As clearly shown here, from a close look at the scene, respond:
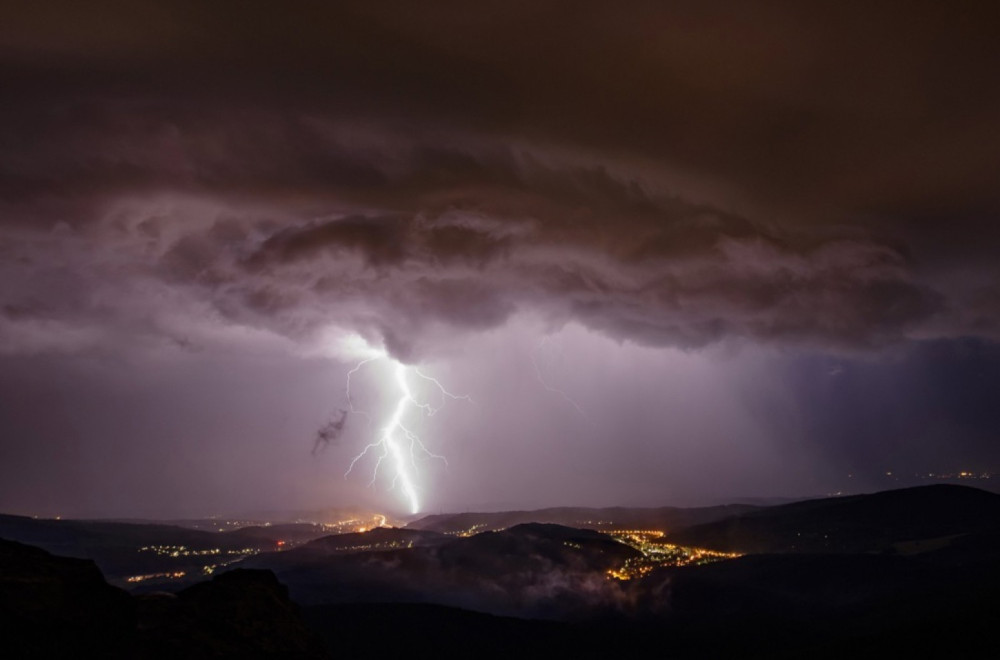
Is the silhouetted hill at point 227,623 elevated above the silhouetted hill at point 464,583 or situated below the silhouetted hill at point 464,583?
above

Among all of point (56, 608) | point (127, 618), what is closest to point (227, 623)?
point (127, 618)

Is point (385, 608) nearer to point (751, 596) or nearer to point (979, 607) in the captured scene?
point (751, 596)

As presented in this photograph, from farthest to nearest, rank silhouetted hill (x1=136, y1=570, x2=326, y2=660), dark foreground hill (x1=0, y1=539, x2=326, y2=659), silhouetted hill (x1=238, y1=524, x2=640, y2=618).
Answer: silhouetted hill (x1=238, y1=524, x2=640, y2=618), silhouetted hill (x1=136, y1=570, x2=326, y2=660), dark foreground hill (x1=0, y1=539, x2=326, y2=659)

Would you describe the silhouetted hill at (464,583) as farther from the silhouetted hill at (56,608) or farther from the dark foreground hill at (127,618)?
A: the silhouetted hill at (56,608)

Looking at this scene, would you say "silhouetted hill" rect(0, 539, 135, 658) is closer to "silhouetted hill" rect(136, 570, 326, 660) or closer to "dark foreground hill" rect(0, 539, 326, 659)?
"dark foreground hill" rect(0, 539, 326, 659)

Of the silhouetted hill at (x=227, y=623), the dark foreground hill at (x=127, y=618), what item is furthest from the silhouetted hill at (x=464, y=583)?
the dark foreground hill at (x=127, y=618)

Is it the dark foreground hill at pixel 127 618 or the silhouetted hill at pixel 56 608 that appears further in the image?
the dark foreground hill at pixel 127 618

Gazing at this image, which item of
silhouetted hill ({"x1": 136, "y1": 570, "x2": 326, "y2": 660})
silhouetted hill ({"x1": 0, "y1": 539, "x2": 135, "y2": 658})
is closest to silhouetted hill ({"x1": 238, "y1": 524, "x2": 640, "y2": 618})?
silhouetted hill ({"x1": 136, "y1": 570, "x2": 326, "y2": 660})

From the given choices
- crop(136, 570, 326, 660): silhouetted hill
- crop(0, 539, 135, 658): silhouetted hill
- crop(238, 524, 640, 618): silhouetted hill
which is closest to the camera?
crop(0, 539, 135, 658): silhouetted hill

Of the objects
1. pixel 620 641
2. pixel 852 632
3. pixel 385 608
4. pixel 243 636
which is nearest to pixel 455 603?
pixel 385 608

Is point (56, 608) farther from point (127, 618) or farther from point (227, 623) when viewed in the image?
point (227, 623)

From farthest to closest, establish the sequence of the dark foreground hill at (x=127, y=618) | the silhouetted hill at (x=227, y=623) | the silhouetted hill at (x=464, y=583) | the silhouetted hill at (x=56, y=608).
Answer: the silhouetted hill at (x=464, y=583) → the silhouetted hill at (x=227, y=623) → the dark foreground hill at (x=127, y=618) → the silhouetted hill at (x=56, y=608)
